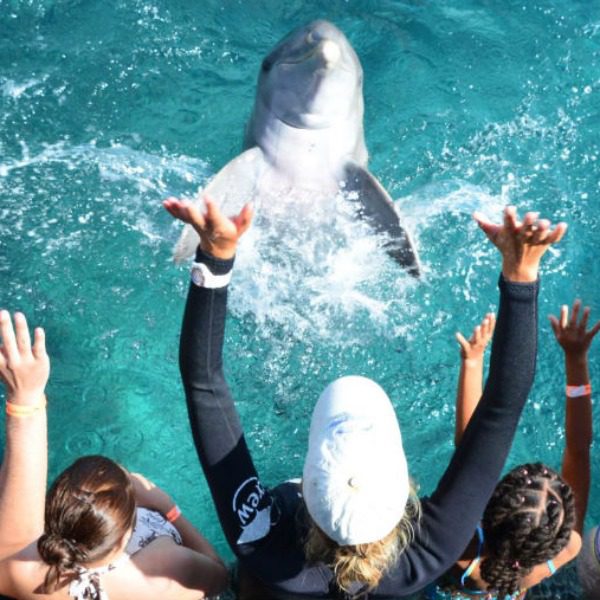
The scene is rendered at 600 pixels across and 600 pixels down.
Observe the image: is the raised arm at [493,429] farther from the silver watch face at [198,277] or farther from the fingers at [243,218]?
the silver watch face at [198,277]

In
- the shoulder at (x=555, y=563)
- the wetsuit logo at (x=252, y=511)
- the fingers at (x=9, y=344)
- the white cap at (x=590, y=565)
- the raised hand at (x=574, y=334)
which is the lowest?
the white cap at (x=590, y=565)

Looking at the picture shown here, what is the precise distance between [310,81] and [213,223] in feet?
10.7

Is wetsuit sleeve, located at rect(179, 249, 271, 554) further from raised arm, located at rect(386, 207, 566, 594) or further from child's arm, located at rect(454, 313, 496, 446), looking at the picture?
child's arm, located at rect(454, 313, 496, 446)

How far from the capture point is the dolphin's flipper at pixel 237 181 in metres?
5.88

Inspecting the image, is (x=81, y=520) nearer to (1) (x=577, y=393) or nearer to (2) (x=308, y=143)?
(1) (x=577, y=393)

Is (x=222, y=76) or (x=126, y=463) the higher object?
(x=222, y=76)

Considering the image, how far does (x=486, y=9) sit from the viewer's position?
27.4 ft

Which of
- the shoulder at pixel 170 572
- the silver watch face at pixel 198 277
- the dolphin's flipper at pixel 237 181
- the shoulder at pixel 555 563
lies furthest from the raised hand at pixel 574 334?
the dolphin's flipper at pixel 237 181

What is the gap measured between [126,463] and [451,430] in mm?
2147

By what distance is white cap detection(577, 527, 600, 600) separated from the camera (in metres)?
3.71

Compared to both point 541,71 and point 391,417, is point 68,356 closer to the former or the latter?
point 391,417

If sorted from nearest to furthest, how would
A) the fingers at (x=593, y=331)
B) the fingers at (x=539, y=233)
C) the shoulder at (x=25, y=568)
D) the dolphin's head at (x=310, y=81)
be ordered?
1. the fingers at (x=539, y=233)
2. the shoulder at (x=25, y=568)
3. the fingers at (x=593, y=331)
4. the dolphin's head at (x=310, y=81)

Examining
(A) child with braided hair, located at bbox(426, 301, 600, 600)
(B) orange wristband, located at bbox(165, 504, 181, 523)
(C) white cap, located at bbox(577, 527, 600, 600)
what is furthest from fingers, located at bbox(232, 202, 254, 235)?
(C) white cap, located at bbox(577, 527, 600, 600)

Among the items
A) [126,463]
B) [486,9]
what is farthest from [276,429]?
[486,9]
